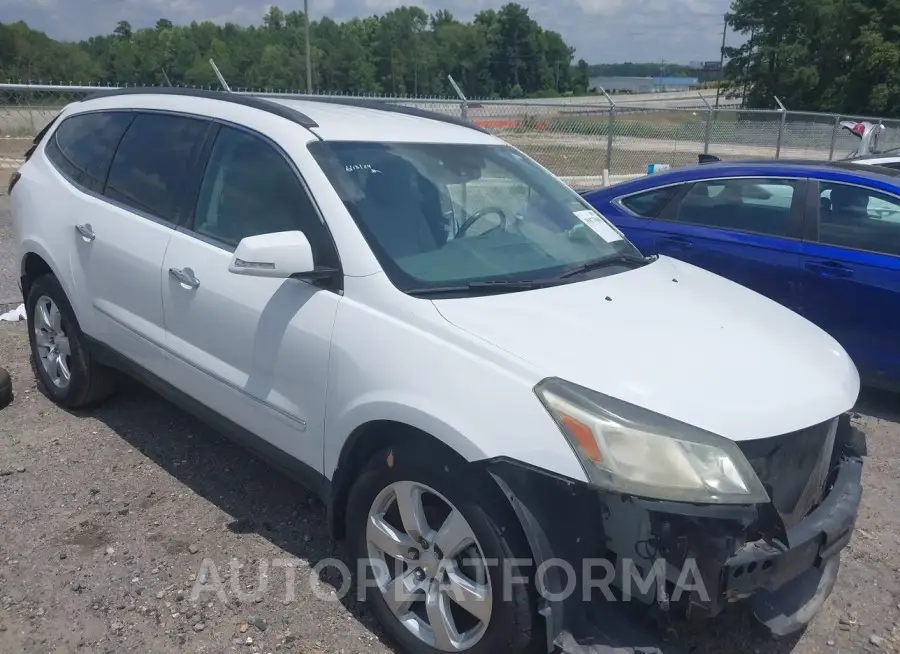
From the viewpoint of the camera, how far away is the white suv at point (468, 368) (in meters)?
2.39

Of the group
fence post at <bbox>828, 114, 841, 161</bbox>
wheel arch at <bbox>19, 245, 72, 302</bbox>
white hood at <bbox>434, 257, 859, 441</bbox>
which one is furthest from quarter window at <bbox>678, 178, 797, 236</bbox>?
fence post at <bbox>828, 114, 841, 161</bbox>

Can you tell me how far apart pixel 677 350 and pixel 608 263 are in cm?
88

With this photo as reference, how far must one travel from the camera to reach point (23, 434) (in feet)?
14.9

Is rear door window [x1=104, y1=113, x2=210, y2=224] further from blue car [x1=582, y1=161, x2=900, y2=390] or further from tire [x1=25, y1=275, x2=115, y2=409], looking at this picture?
blue car [x1=582, y1=161, x2=900, y2=390]

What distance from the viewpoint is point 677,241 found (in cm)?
591

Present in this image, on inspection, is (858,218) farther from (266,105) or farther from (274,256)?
(274,256)

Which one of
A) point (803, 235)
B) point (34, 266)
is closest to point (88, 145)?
point (34, 266)

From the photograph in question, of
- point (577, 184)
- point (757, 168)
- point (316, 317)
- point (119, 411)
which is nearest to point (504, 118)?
point (577, 184)

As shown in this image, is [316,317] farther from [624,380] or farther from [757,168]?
[757,168]

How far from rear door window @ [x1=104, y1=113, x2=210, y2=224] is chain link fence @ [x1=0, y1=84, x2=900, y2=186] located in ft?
24.3

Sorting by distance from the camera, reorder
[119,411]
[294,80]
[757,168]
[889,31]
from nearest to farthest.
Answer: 1. [119,411]
2. [757,168]
3. [889,31]
4. [294,80]

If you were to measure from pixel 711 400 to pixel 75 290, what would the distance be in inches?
132

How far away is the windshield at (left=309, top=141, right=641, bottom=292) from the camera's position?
3.09 m

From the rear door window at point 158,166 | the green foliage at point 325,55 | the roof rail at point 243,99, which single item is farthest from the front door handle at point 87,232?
the green foliage at point 325,55
